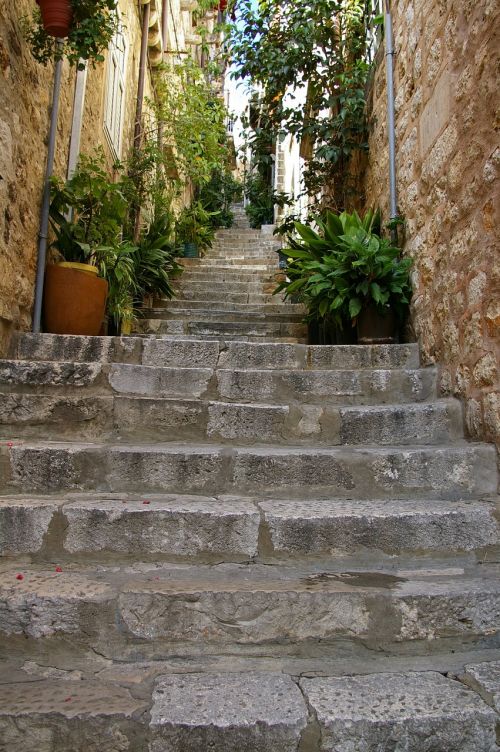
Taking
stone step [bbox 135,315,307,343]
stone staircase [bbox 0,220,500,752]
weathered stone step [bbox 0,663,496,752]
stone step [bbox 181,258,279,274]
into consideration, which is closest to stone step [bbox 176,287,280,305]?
stone step [bbox 135,315,307,343]

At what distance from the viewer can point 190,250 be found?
298 inches

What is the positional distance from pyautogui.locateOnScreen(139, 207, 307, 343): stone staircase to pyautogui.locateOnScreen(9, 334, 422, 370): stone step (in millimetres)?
1039

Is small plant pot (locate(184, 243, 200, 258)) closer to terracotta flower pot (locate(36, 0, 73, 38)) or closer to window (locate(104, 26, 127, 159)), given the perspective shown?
window (locate(104, 26, 127, 159))

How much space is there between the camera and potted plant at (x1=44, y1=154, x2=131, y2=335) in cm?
315

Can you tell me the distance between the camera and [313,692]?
1.29 m

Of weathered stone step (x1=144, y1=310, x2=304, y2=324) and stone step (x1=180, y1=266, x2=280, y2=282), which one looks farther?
stone step (x1=180, y1=266, x2=280, y2=282)

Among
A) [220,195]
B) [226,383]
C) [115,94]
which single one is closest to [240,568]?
[226,383]

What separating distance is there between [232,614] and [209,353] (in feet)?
4.96

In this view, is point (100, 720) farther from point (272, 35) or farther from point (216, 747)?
point (272, 35)

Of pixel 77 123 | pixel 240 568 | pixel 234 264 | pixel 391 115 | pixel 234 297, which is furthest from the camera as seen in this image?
pixel 234 264

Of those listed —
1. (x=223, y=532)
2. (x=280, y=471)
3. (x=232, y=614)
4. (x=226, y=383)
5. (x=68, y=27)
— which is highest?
(x=68, y=27)

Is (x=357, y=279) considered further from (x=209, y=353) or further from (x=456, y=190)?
(x=209, y=353)

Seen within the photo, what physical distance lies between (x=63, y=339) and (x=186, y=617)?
1.70 m

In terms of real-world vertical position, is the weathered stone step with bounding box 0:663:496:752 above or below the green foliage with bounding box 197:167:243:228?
below
